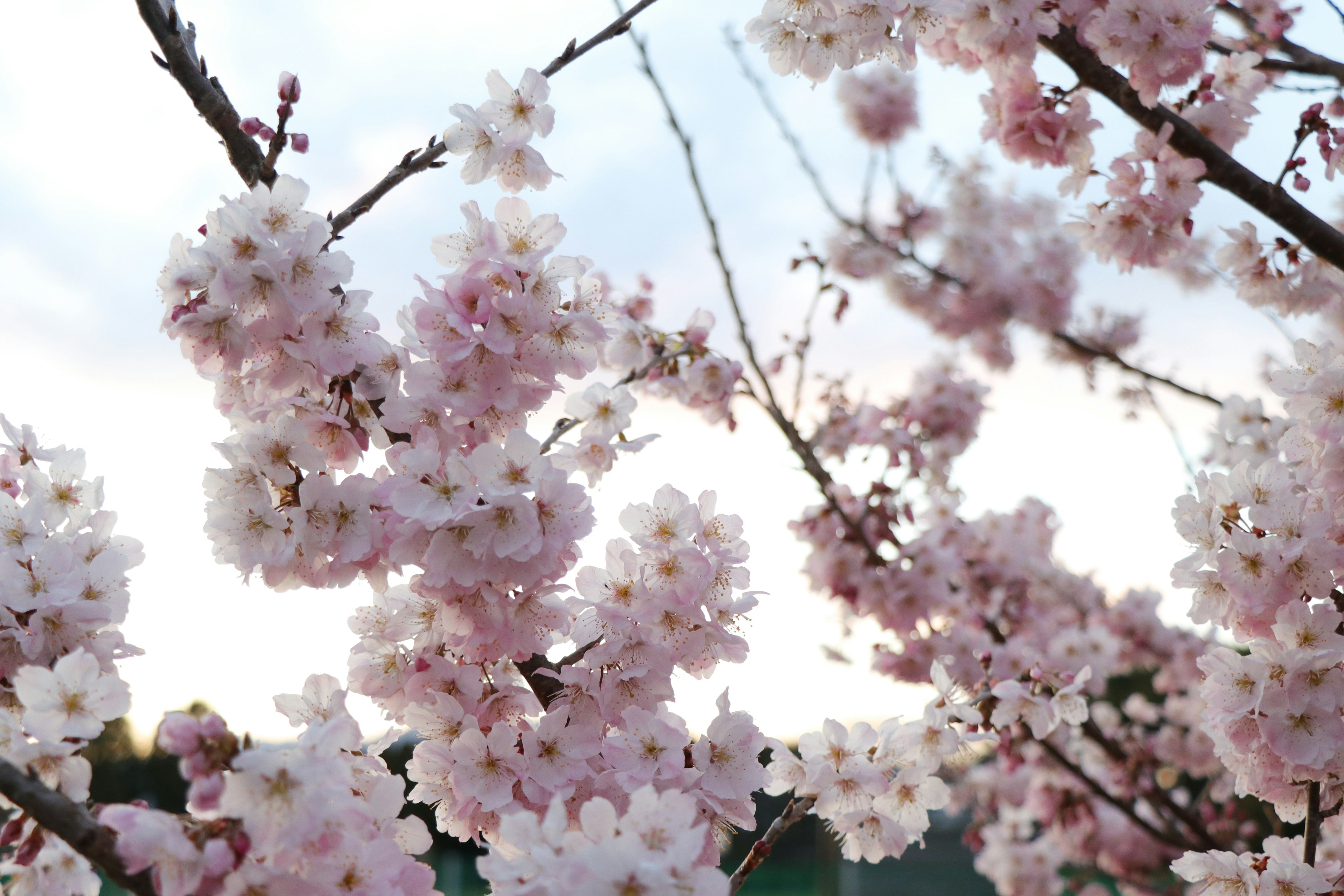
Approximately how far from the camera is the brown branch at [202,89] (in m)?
1.55

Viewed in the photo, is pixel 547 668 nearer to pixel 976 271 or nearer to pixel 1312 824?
pixel 1312 824

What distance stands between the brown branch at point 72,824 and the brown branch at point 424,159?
34.1 inches

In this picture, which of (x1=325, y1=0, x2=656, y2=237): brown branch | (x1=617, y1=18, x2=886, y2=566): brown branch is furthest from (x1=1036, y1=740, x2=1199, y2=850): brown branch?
(x1=325, y1=0, x2=656, y2=237): brown branch

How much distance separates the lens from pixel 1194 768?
7352 millimetres

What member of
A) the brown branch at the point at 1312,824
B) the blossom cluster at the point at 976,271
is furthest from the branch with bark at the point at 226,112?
the blossom cluster at the point at 976,271

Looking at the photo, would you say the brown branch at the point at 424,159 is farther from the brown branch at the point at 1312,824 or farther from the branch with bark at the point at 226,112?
the brown branch at the point at 1312,824

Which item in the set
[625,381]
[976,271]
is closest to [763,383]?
[625,381]

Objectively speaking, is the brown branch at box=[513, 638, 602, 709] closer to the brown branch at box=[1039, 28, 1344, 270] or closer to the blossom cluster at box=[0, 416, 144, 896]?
the blossom cluster at box=[0, 416, 144, 896]

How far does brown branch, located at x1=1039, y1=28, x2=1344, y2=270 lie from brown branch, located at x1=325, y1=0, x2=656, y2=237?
1239mm

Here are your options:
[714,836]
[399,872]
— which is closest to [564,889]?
[399,872]

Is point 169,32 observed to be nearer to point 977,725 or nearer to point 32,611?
point 32,611

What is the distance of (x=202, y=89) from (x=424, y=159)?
379 millimetres

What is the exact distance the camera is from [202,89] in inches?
62.7

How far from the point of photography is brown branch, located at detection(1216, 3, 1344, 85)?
2482 millimetres
